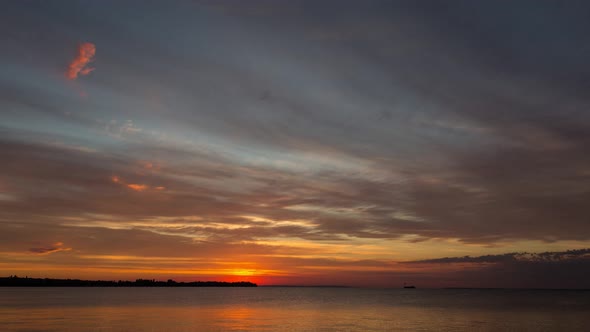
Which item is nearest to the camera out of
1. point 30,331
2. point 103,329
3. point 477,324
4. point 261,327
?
A: point 30,331

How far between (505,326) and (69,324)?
6732 cm

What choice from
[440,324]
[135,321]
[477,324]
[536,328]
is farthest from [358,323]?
[135,321]

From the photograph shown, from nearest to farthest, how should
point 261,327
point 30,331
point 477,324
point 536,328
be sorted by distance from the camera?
point 30,331 < point 261,327 < point 536,328 < point 477,324

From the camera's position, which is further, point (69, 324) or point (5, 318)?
point (5, 318)

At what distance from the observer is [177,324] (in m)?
73.4

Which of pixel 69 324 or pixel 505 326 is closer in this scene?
pixel 69 324

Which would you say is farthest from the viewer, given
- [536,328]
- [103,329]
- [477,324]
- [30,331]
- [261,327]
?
[477,324]

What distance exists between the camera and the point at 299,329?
6775 centimetres

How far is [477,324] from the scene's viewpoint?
79438 millimetres

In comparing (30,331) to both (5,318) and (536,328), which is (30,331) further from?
(536,328)

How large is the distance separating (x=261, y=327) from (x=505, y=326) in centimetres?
3933

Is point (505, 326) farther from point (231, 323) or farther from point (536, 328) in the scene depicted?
point (231, 323)

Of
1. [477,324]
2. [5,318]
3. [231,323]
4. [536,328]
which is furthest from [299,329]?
[5,318]

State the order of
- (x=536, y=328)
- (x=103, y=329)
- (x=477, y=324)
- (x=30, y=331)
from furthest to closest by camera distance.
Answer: (x=477, y=324), (x=536, y=328), (x=103, y=329), (x=30, y=331)
